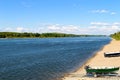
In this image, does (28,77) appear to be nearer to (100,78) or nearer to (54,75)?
(54,75)

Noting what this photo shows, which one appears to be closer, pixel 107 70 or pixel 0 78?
pixel 107 70

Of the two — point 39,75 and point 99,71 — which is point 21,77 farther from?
point 99,71

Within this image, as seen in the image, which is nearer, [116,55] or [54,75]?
[54,75]

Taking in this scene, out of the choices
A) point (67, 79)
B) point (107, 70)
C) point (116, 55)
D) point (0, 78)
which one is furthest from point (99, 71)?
point (116, 55)

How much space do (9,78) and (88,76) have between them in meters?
10.8

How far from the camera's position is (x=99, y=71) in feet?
111

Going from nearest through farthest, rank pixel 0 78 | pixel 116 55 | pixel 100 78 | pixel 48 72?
pixel 100 78 → pixel 0 78 → pixel 48 72 → pixel 116 55

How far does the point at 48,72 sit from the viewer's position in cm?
4191

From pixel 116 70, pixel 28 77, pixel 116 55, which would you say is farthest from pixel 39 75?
pixel 116 55

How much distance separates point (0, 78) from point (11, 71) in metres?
6.21

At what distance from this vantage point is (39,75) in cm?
3953

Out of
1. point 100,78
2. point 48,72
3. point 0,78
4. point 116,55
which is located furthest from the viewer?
point 116,55

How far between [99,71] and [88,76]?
5.03 feet

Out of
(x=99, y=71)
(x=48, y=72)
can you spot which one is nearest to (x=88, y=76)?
(x=99, y=71)
